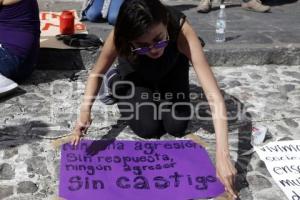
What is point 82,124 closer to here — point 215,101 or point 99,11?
point 215,101

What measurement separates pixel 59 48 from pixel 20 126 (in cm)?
124

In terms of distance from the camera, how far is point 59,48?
444 centimetres

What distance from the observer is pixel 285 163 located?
120 inches

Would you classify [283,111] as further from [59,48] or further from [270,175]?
[59,48]

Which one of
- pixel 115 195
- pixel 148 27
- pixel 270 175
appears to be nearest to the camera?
pixel 148 27

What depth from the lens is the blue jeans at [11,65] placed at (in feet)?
12.6

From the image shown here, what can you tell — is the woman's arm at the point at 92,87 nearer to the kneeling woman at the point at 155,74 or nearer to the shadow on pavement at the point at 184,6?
the kneeling woman at the point at 155,74

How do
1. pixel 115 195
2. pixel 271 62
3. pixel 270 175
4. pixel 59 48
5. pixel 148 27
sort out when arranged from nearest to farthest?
pixel 148 27
pixel 115 195
pixel 270 175
pixel 59 48
pixel 271 62

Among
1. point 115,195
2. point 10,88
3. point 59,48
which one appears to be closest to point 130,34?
point 115,195

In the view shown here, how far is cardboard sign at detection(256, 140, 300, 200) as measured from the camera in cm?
283

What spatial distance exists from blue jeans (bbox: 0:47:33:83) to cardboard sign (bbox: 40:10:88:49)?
0.54 metres

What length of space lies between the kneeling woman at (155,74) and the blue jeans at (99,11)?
168 centimetres

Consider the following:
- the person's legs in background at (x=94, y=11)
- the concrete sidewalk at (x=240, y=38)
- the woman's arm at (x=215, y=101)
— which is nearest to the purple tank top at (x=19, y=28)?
the concrete sidewalk at (x=240, y=38)

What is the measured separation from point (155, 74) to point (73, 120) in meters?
0.71
